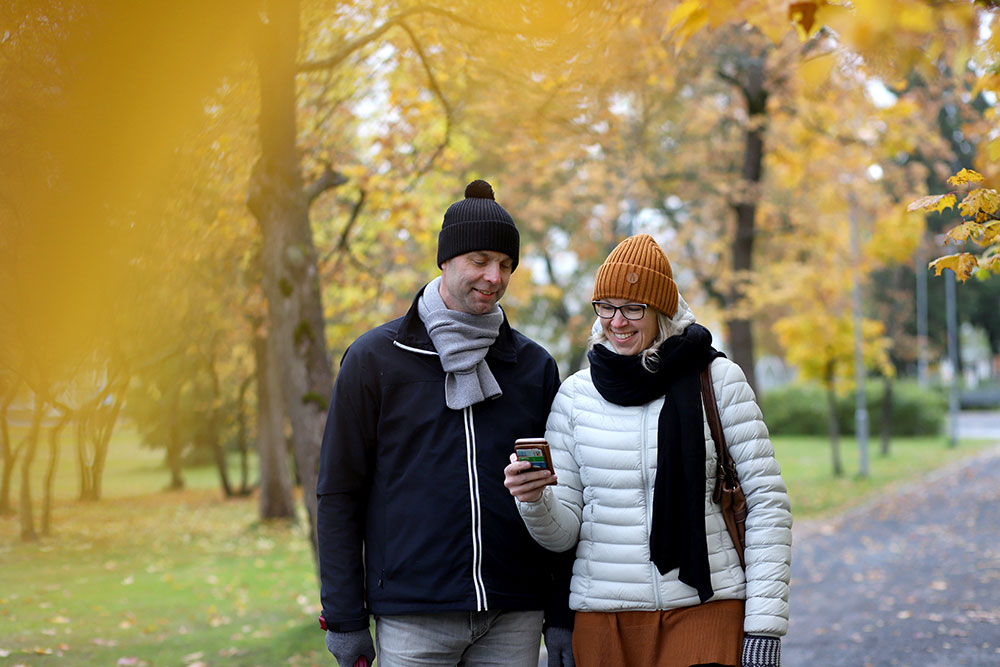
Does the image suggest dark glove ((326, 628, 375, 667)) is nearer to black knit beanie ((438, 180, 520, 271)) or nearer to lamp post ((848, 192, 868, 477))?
black knit beanie ((438, 180, 520, 271))

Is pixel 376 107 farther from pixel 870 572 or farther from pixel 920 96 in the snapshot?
pixel 920 96

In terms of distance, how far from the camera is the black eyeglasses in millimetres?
3103

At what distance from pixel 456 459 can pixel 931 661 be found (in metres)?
5.39

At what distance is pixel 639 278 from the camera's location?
3.06 metres

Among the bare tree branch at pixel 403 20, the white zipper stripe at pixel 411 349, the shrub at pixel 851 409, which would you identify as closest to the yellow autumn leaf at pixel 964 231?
the white zipper stripe at pixel 411 349

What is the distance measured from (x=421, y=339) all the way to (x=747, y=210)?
1410cm

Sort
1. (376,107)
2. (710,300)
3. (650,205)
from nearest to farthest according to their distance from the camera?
(376,107) → (650,205) → (710,300)

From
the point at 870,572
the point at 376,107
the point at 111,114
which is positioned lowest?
the point at 870,572

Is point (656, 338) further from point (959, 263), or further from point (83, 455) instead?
point (83, 455)

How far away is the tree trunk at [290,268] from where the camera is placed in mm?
6438

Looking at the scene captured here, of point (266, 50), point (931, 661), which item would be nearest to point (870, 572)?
point (931, 661)

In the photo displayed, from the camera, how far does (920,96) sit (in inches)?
578

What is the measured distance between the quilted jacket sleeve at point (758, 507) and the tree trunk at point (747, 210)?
42.3 feet

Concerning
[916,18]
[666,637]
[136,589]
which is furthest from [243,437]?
[916,18]
